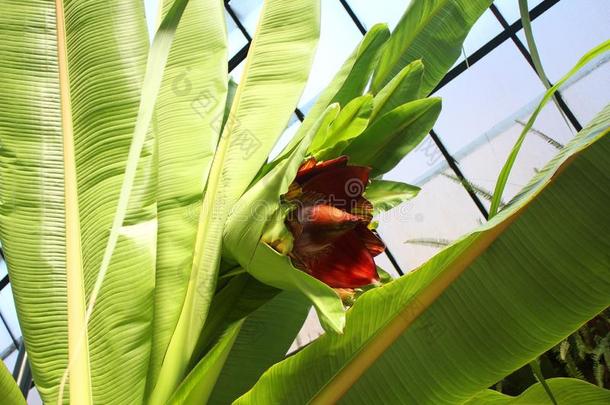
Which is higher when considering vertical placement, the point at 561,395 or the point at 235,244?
the point at 235,244

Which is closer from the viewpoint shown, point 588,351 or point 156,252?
point 156,252

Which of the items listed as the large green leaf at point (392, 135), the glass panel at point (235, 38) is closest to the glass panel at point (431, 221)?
the glass panel at point (235, 38)

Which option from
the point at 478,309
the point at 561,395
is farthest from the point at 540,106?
the point at 561,395

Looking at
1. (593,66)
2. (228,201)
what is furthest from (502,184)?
(593,66)

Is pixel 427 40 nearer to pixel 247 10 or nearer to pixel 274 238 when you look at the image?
pixel 274 238

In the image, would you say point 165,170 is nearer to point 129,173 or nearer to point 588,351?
point 129,173

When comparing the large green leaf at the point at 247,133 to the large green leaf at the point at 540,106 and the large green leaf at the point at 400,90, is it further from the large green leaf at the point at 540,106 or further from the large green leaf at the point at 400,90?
the large green leaf at the point at 540,106

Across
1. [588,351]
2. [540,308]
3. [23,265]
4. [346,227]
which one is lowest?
[588,351]
